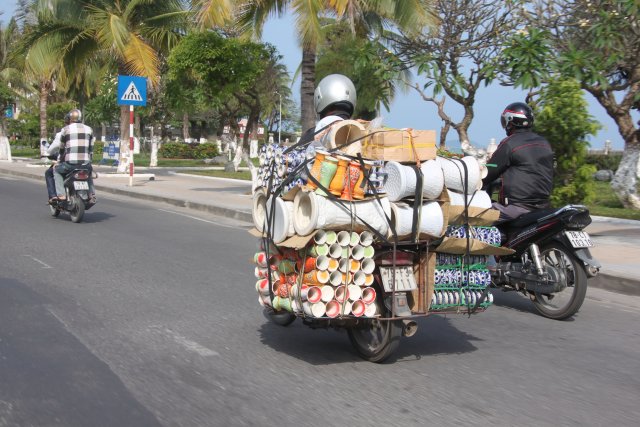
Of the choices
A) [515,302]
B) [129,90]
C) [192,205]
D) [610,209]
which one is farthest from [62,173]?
[610,209]

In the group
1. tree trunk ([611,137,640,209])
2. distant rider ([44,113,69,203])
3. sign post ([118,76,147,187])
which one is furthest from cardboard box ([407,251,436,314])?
sign post ([118,76,147,187])

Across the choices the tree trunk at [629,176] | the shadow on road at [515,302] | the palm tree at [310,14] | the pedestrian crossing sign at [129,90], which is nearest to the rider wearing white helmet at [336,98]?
the shadow on road at [515,302]

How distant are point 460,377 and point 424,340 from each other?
0.98 m

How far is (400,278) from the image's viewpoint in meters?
5.04

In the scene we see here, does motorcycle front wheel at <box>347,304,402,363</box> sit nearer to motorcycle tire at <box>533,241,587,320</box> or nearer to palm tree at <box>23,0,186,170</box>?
motorcycle tire at <box>533,241,587,320</box>

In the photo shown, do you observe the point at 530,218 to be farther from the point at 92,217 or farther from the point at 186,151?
the point at 186,151

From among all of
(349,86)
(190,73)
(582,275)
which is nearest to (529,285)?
(582,275)

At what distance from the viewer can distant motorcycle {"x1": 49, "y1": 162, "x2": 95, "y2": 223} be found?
12.9 m

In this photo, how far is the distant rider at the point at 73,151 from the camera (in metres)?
13.0

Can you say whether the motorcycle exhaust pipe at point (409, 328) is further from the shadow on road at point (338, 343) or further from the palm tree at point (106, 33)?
the palm tree at point (106, 33)

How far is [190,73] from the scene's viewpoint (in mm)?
21438

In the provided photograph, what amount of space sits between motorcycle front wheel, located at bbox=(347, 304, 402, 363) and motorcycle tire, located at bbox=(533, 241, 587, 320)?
2496 mm

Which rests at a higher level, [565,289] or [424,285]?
Answer: [424,285]

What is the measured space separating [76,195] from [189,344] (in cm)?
808
